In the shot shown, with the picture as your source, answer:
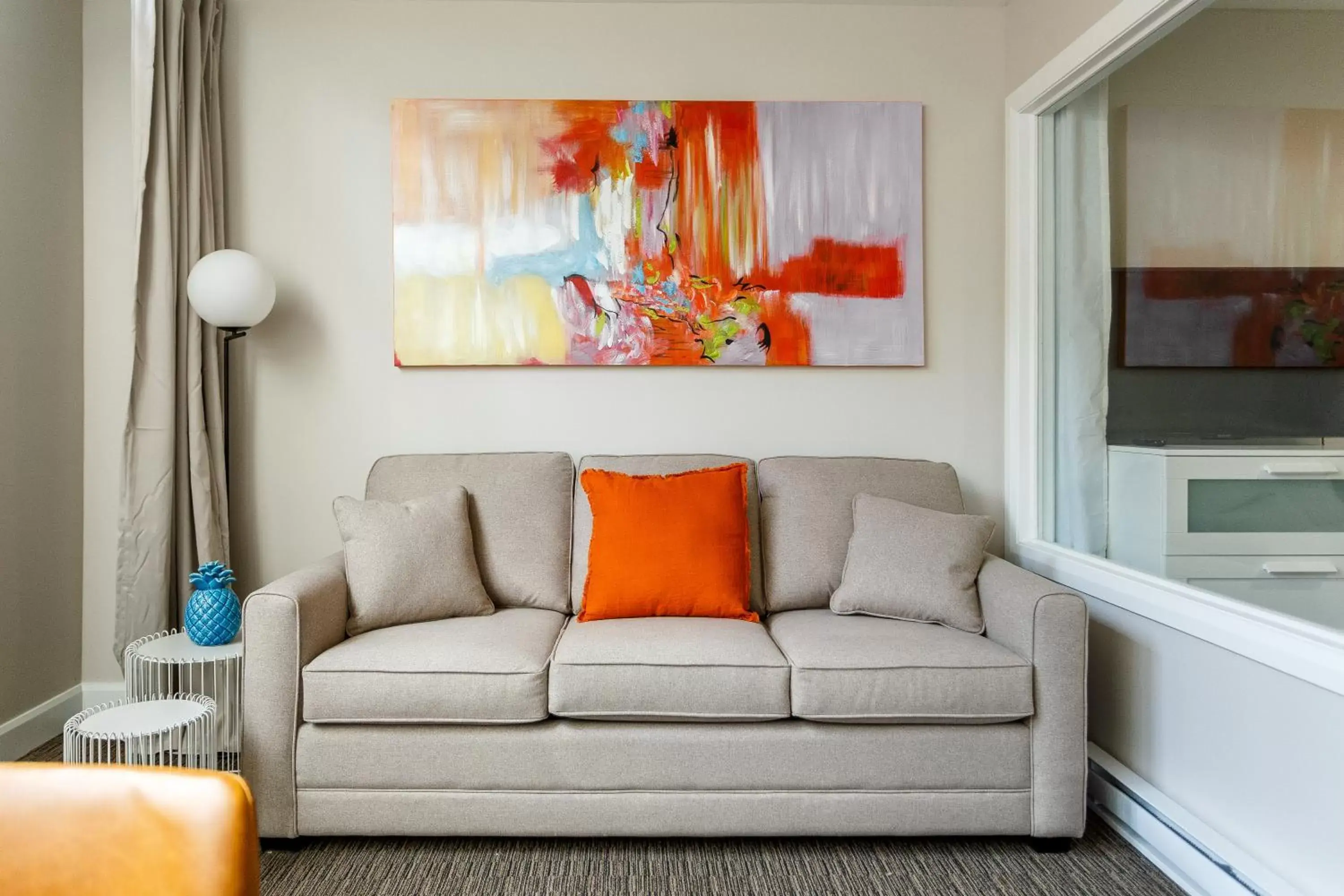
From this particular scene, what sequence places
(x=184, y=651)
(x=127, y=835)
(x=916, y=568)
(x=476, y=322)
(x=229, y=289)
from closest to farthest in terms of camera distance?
(x=127, y=835) < (x=184, y=651) < (x=916, y=568) < (x=229, y=289) < (x=476, y=322)

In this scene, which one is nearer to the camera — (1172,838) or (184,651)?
(1172,838)

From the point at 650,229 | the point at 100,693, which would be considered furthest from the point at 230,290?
the point at 100,693

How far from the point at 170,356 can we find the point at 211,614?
3.11 ft

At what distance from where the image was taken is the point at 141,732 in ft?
6.75

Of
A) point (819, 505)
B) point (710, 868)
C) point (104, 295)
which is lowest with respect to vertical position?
point (710, 868)

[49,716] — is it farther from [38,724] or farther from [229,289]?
[229,289]

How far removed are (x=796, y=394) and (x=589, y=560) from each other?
1054 mm

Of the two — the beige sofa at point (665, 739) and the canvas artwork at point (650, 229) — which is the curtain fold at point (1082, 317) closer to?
the canvas artwork at point (650, 229)

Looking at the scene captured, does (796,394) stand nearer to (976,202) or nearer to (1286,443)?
(976,202)

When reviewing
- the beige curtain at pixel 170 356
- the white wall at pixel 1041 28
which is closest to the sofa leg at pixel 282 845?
the beige curtain at pixel 170 356

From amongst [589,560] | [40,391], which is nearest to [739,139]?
[589,560]

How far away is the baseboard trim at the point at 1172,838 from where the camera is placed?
1.91m

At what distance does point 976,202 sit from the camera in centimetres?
326

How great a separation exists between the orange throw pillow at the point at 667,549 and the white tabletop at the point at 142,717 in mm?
1051
